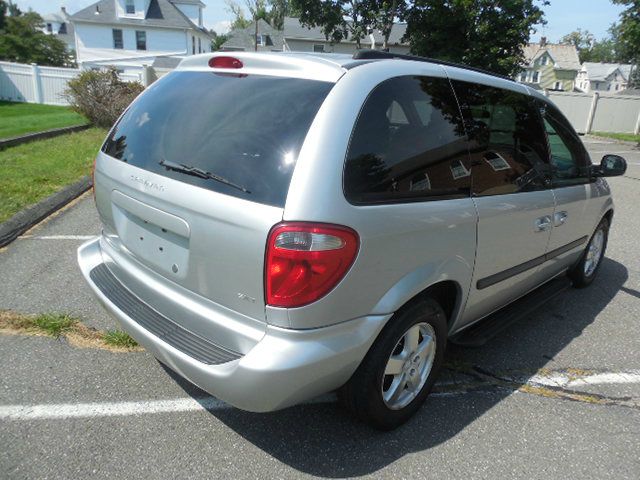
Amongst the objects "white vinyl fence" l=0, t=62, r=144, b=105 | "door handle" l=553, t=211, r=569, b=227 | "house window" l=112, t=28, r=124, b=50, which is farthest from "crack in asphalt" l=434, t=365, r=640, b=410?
"house window" l=112, t=28, r=124, b=50

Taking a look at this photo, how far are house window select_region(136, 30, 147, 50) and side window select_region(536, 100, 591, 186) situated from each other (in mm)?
43870

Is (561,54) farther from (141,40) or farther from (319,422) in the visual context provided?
(319,422)

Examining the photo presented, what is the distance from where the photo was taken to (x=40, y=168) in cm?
764

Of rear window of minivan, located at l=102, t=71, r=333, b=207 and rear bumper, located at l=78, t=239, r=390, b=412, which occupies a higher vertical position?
rear window of minivan, located at l=102, t=71, r=333, b=207

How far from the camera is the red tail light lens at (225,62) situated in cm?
249

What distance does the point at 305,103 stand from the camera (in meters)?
2.14

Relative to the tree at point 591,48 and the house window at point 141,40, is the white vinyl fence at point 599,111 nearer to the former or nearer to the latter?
the house window at point 141,40

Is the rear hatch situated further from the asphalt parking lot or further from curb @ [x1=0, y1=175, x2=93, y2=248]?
curb @ [x1=0, y1=175, x2=93, y2=248]

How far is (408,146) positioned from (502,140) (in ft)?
3.29

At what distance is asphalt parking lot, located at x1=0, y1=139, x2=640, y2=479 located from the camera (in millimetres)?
2338

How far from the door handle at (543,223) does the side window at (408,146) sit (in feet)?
2.83

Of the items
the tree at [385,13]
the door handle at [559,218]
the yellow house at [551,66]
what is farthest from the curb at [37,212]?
the yellow house at [551,66]

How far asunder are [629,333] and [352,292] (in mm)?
3004

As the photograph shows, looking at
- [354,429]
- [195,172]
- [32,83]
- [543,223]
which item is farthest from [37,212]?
[32,83]
